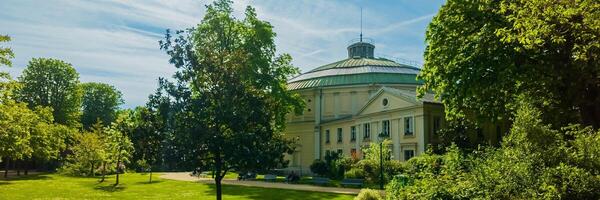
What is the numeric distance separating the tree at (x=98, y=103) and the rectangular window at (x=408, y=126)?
5508cm

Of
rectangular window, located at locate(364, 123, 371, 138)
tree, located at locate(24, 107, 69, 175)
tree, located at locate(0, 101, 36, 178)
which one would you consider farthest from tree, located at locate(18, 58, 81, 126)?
rectangular window, located at locate(364, 123, 371, 138)

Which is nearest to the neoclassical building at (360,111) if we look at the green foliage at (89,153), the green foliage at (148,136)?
the green foliage at (89,153)

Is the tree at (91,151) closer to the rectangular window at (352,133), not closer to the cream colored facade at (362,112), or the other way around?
the cream colored facade at (362,112)

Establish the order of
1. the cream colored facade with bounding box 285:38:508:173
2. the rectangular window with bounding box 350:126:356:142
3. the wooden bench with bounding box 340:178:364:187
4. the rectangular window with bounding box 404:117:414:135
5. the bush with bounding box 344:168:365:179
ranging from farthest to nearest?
the rectangular window with bounding box 350:126:356:142 < the rectangular window with bounding box 404:117:414:135 < the cream colored facade with bounding box 285:38:508:173 < the bush with bounding box 344:168:365:179 < the wooden bench with bounding box 340:178:364:187

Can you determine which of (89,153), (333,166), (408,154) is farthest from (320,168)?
(89,153)

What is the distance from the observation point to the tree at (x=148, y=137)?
14.4 m

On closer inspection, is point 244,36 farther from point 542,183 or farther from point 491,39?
point 542,183

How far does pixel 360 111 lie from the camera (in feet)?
153

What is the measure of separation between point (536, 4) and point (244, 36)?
1119 inches

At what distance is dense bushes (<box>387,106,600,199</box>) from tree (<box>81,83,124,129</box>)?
248ft

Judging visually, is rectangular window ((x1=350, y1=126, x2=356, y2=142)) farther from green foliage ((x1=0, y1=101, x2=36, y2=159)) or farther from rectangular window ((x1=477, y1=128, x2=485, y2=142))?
green foliage ((x1=0, y1=101, x2=36, y2=159))

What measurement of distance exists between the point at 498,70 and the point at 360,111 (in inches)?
1080

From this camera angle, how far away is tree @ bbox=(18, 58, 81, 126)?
62.7 metres

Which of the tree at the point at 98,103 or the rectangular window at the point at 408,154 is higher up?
the tree at the point at 98,103
